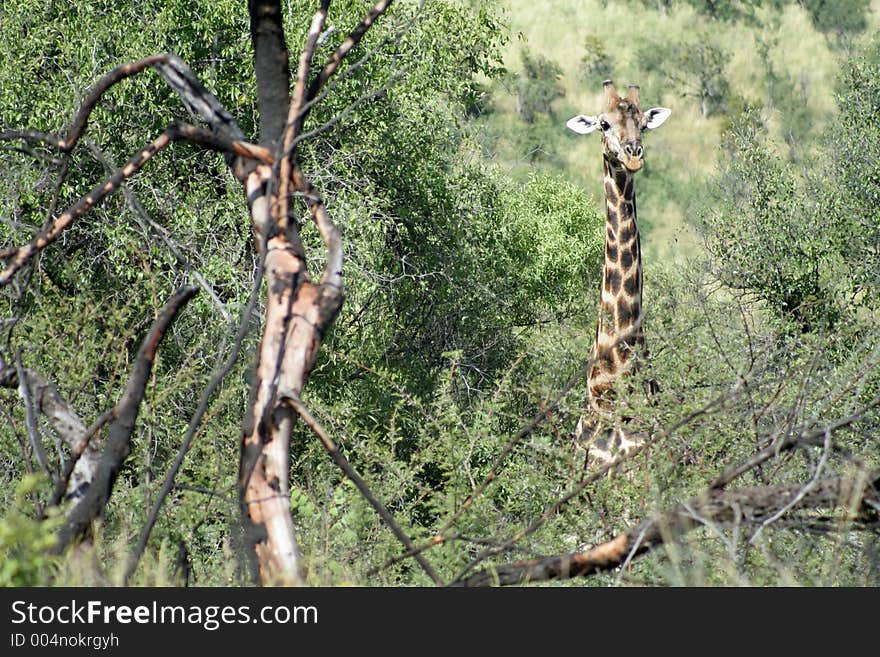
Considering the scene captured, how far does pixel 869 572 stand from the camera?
3316mm

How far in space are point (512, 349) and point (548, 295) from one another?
465cm

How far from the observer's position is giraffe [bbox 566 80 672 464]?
678cm

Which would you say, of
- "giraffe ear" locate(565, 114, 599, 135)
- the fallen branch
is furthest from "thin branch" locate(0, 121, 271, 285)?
"giraffe ear" locate(565, 114, 599, 135)

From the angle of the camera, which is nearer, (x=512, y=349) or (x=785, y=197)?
(x=512, y=349)

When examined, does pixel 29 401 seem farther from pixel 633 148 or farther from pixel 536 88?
pixel 536 88

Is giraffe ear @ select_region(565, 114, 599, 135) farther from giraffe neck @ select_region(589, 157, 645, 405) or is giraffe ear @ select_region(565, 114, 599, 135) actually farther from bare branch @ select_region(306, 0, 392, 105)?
bare branch @ select_region(306, 0, 392, 105)

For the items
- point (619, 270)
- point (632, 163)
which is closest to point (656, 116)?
point (632, 163)

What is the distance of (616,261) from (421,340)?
12.8ft

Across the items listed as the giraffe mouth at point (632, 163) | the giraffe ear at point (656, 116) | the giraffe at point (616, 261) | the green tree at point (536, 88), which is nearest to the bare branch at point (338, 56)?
the giraffe at point (616, 261)

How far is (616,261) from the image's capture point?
740cm

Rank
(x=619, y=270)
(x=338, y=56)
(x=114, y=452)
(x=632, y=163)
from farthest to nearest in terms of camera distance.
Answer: (x=619, y=270), (x=632, y=163), (x=338, y=56), (x=114, y=452)

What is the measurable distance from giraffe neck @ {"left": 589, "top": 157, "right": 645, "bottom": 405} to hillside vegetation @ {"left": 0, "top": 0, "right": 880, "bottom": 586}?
298 mm
